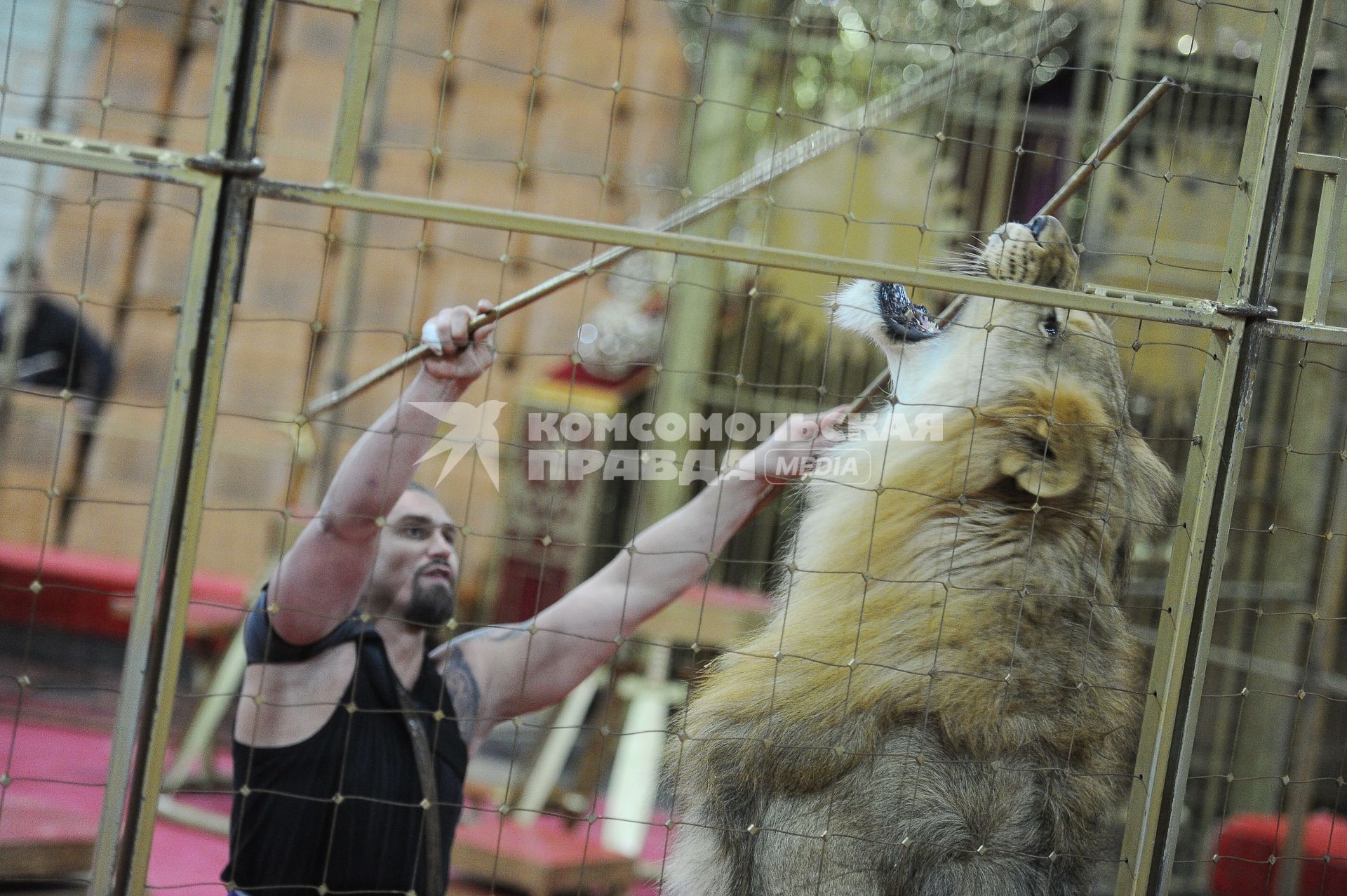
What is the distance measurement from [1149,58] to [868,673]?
4.47 m

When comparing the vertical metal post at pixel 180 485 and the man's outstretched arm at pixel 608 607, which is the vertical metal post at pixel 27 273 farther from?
the vertical metal post at pixel 180 485

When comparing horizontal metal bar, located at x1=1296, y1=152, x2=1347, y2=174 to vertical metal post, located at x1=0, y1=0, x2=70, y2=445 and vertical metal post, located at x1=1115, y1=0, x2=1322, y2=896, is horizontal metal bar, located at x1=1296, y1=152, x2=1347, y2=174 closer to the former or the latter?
vertical metal post, located at x1=1115, y1=0, x2=1322, y2=896

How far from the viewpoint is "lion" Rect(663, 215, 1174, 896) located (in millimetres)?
2021

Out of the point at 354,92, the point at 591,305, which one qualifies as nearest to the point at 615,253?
the point at 354,92

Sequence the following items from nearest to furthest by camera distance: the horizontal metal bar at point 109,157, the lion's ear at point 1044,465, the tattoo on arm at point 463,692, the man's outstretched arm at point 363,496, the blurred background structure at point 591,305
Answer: the horizontal metal bar at point 109,157 < the man's outstretched arm at point 363,496 < the lion's ear at point 1044,465 < the tattoo on arm at point 463,692 < the blurred background structure at point 591,305

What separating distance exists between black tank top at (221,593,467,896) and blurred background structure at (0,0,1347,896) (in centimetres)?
156

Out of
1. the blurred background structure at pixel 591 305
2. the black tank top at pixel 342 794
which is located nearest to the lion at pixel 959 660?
the black tank top at pixel 342 794

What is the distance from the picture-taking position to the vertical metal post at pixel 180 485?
5.60 feet

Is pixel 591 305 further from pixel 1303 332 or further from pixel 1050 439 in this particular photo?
pixel 1303 332

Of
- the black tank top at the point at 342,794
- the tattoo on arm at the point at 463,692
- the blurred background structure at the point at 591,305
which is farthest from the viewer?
the blurred background structure at the point at 591,305

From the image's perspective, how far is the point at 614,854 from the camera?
412 cm

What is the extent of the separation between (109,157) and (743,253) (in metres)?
0.96

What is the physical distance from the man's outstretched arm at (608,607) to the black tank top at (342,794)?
0.19 metres

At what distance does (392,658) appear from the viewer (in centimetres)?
243
